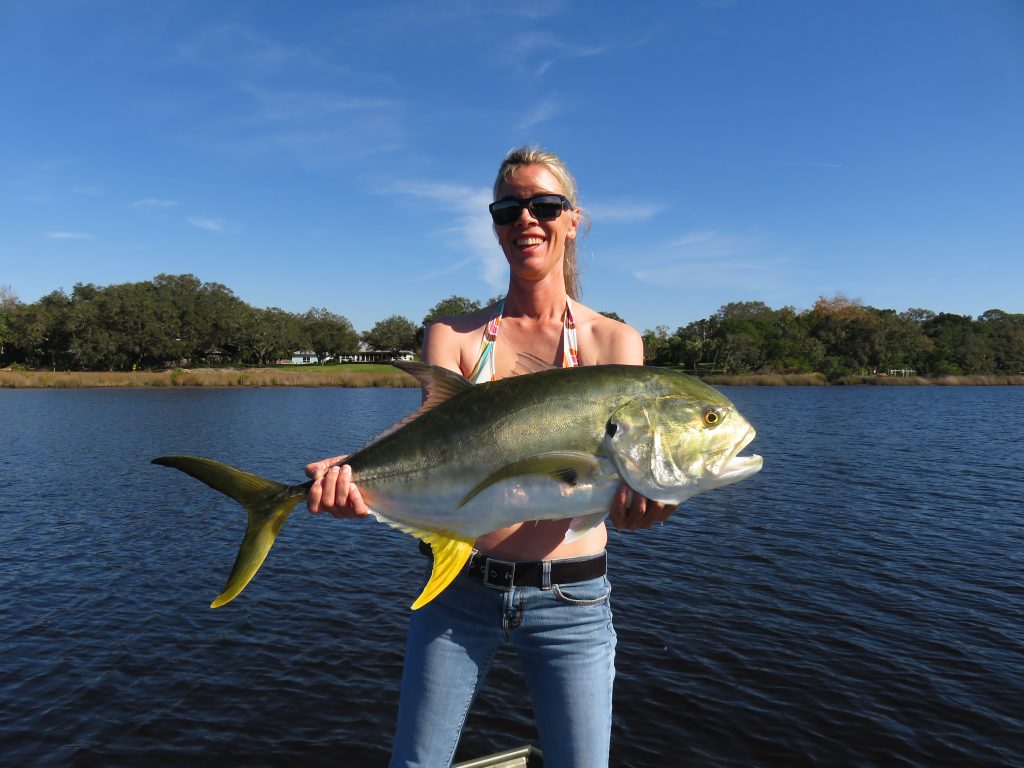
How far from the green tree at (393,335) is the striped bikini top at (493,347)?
555 feet

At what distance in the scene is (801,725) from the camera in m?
10.2

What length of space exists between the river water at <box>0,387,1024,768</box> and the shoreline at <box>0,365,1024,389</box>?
205 ft

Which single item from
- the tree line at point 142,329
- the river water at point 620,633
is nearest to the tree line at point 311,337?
the tree line at point 142,329

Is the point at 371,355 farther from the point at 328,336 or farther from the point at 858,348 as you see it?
the point at 858,348

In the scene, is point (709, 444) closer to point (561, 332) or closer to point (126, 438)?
point (561, 332)

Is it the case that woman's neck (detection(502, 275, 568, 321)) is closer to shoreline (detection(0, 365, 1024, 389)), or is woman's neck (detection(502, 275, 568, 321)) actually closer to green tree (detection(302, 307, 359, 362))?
shoreline (detection(0, 365, 1024, 389))

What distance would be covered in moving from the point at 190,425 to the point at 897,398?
80702 millimetres

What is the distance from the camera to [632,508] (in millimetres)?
3225

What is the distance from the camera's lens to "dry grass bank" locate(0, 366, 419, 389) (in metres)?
88.3

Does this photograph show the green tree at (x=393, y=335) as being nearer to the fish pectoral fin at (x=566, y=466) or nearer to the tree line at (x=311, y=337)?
the tree line at (x=311, y=337)

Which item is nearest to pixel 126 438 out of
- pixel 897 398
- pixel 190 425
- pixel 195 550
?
pixel 190 425

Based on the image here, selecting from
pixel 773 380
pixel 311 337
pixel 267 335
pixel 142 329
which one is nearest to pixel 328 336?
pixel 311 337

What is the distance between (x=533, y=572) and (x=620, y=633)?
35.4ft

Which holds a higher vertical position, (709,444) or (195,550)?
(709,444)
